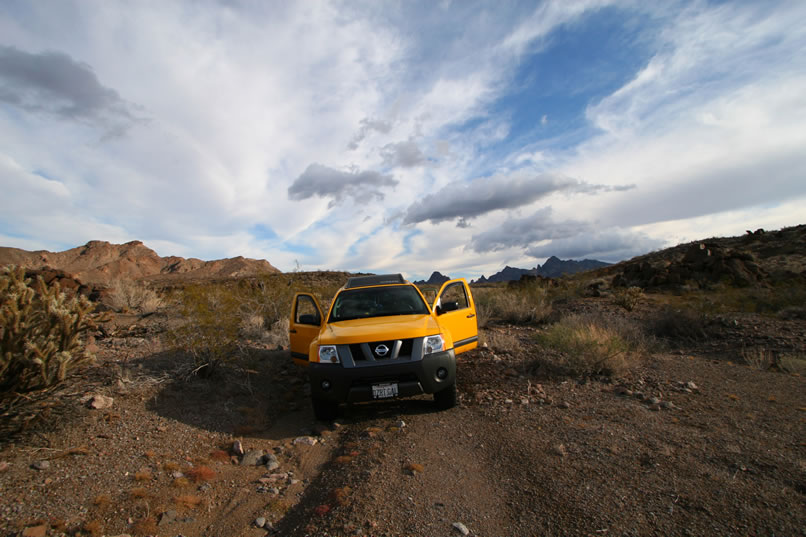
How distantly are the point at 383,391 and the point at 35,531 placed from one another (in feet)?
10.1

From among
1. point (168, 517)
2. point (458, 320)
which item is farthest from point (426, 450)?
point (458, 320)

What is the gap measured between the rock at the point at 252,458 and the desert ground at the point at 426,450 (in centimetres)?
2

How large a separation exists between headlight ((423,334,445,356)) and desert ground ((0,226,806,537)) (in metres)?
0.89

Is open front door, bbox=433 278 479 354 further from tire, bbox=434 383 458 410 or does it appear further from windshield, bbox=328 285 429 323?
tire, bbox=434 383 458 410

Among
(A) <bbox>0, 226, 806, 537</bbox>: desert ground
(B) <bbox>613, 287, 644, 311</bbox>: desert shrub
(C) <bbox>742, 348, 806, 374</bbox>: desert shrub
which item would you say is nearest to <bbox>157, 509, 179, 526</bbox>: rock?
(A) <bbox>0, 226, 806, 537</bbox>: desert ground

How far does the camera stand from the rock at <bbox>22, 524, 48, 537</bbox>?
269cm

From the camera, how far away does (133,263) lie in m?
66.2

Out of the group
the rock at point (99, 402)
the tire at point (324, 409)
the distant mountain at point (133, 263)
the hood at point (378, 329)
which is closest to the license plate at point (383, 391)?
the hood at point (378, 329)

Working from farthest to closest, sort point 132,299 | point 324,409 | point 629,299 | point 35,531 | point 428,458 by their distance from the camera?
1. point 132,299
2. point 629,299
3. point 324,409
4. point 428,458
5. point 35,531

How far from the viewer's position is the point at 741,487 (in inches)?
121

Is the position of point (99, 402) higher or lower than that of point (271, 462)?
higher

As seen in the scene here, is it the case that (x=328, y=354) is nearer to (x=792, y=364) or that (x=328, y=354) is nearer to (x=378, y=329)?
(x=378, y=329)

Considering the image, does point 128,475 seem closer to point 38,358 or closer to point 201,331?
point 38,358

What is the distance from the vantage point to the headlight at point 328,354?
5.02 m
